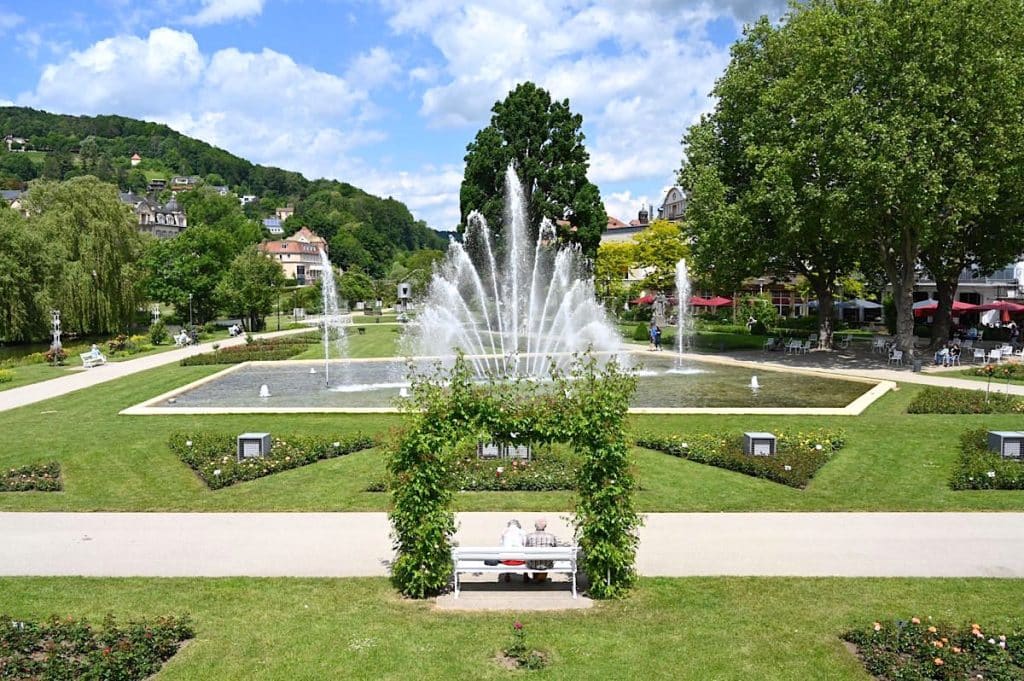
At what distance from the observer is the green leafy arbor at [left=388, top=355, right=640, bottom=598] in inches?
354

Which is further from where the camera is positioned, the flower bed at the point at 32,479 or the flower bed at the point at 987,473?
the flower bed at the point at 32,479

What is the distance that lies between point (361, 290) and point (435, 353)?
54.8 metres

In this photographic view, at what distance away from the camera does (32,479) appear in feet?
46.5

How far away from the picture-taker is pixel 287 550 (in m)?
10.7

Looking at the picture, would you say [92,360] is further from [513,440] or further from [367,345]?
[513,440]

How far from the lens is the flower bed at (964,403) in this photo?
19656 millimetres

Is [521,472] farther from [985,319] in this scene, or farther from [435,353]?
[985,319]

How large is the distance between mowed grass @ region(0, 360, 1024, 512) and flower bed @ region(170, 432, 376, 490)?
242 millimetres

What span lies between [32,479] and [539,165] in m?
38.6

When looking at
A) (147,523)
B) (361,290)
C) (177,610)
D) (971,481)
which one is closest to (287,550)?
(177,610)

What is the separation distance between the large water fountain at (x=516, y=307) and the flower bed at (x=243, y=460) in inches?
384

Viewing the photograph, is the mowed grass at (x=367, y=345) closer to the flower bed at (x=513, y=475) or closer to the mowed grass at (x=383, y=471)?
the mowed grass at (x=383, y=471)

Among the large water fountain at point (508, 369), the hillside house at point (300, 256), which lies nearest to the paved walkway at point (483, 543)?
the large water fountain at point (508, 369)

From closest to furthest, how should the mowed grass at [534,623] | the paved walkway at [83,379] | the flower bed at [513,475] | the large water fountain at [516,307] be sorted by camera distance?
1. the mowed grass at [534,623]
2. the flower bed at [513,475]
3. the paved walkway at [83,379]
4. the large water fountain at [516,307]
